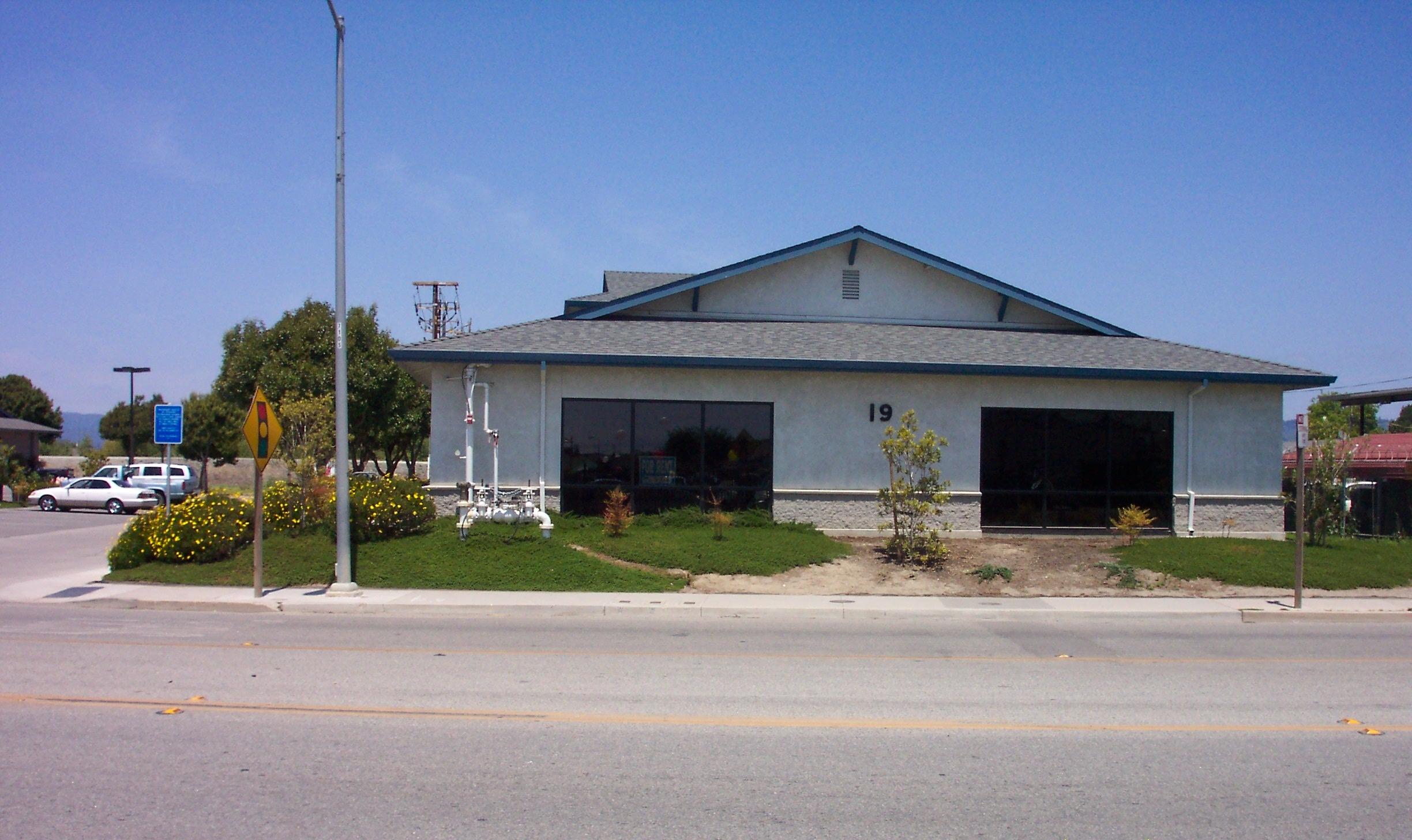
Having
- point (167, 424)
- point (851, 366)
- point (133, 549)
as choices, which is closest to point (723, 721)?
point (851, 366)

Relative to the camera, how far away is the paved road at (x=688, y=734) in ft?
18.2

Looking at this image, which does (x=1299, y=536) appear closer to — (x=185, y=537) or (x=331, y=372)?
(x=185, y=537)

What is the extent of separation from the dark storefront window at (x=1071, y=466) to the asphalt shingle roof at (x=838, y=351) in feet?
3.66

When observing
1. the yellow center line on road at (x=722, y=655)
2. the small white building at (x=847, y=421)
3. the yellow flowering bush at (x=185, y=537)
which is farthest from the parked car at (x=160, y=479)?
the yellow center line on road at (x=722, y=655)

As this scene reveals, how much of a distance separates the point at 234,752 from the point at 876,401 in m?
14.5

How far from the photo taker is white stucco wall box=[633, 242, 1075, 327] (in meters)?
22.2

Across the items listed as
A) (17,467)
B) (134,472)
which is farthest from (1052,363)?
(17,467)

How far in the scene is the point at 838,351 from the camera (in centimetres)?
1930

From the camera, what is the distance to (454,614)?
13133mm

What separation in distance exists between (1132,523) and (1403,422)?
294 feet

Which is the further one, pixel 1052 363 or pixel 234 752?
pixel 1052 363

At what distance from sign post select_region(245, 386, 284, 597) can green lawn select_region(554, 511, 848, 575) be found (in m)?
4.86

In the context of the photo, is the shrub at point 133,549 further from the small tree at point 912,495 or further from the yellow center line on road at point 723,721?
the small tree at point 912,495

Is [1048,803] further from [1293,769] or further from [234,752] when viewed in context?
[234,752]
